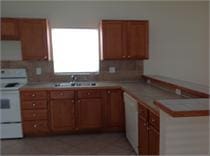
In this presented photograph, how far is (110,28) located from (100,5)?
24.1 inches

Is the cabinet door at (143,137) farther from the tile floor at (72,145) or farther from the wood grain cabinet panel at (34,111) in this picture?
the wood grain cabinet panel at (34,111)

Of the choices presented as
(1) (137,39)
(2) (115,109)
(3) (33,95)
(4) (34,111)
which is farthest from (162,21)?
(4) (34,111)

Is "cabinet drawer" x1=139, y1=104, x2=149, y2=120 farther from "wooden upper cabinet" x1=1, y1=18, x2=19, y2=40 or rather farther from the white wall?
"wooden upper cabinet" x1=1, y1=18, x2=19, y2=40

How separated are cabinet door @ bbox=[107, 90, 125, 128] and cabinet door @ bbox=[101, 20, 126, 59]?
694 millimetres

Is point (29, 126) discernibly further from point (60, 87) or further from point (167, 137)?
point (167, 137)

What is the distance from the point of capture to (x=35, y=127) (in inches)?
149

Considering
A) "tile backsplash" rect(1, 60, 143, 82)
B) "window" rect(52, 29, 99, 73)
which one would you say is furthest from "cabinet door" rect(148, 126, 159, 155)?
"window" rect(52, 29, 99, 73)

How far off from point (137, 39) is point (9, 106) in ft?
8.26

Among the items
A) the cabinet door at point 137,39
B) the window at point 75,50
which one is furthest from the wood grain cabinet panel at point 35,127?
the cabinet door at point 137,39

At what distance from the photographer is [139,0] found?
4.35 meters

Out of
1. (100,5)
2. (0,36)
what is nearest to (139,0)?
(100,5)

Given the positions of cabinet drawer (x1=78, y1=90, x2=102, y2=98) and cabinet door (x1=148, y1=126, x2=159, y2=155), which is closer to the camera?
cabinet door (x1=148, y1=126, x2=159, y2=155)

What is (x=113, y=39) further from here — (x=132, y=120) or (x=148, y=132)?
(x=148, y=132)

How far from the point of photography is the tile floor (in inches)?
127
